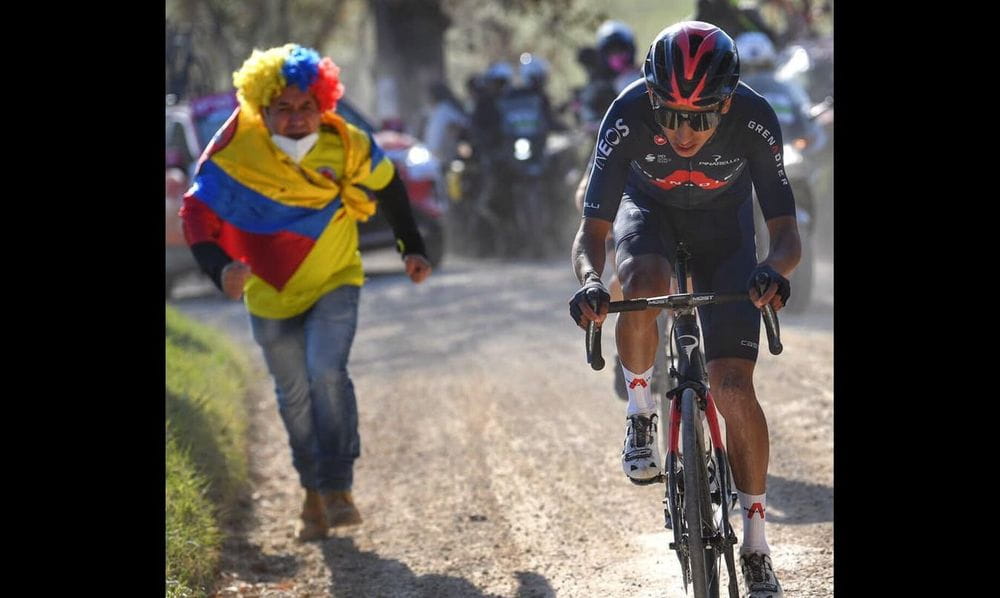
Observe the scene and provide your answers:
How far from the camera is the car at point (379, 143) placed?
16.3 meters

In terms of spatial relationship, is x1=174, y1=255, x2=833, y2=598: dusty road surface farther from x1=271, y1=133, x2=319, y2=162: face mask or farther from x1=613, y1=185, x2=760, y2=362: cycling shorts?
x1=271, y1=133, x2=319, y2=162: face mask

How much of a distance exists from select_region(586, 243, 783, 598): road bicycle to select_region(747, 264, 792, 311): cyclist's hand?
15mm

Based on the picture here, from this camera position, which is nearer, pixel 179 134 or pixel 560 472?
pixel 560 472

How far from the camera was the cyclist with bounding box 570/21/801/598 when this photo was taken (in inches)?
213

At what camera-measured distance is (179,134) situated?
16.8m

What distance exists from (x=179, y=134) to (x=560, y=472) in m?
9.23

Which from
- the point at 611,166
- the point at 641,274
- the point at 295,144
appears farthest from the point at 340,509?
the point at 611,166

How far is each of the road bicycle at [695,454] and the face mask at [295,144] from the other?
2.16 metres

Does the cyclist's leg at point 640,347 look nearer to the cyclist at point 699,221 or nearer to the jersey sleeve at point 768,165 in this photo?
the cyclist at point 699,221

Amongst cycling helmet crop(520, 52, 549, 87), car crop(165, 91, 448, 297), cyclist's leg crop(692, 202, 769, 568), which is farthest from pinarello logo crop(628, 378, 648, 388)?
cycling helmet crop(520, 52, 549, 87)

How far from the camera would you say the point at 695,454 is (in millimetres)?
5395

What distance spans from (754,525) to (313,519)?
8.96 feet
